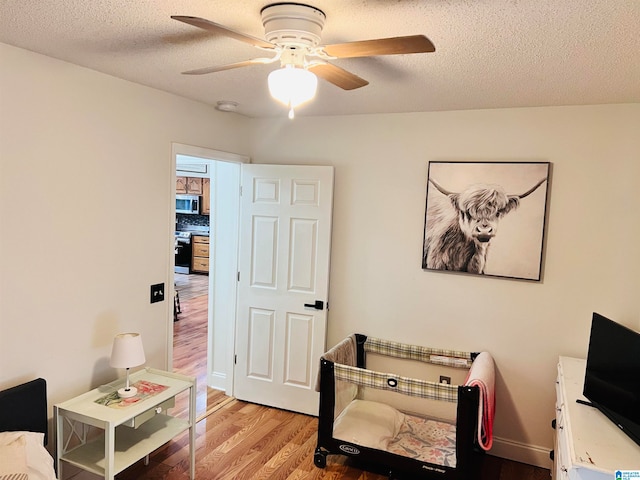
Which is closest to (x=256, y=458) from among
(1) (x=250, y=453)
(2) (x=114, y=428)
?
(1) (x=250, y=453)

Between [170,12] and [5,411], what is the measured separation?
6.07ft

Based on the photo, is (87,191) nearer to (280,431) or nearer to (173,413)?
(173,413)

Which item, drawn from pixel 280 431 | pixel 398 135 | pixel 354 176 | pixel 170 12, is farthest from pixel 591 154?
pixel 280 431

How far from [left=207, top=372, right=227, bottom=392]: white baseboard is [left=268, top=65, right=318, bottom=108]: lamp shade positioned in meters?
3.03

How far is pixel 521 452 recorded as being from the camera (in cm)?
304

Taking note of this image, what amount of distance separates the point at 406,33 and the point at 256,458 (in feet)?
8.79

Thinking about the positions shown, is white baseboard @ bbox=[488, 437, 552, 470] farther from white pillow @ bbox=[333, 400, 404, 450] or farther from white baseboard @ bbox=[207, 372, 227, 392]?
white baseboard @ bbox=[207, 372, 227, 392]

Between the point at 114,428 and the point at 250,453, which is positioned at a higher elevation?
the point at 114,428

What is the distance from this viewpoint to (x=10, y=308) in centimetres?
213

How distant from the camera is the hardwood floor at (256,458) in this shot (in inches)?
109

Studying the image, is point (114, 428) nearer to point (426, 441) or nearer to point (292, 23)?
point (426, 441)

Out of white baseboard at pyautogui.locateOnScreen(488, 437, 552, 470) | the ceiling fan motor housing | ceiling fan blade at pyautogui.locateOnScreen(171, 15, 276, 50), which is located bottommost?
white baseboard at pyautogui.locateOnScreen(488, 437, 552, 470)

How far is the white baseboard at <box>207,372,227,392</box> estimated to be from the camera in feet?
12.9

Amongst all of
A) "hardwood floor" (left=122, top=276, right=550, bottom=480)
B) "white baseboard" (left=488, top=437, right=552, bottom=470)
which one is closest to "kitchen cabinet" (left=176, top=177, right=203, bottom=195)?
"hardwood floor" (left=122, top=276, right=550, bottom=480)
